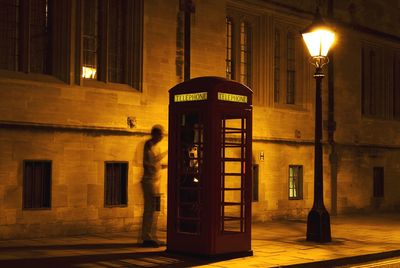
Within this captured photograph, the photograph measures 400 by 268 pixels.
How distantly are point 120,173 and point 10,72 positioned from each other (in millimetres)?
3339

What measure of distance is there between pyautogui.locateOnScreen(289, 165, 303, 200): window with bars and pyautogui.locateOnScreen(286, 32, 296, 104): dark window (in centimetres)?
Answer: 201

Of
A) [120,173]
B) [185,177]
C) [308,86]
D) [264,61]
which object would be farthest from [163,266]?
[308,86]

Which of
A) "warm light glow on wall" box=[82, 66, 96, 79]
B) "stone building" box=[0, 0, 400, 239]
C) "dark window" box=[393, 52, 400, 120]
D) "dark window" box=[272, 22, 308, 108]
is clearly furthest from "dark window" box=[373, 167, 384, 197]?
"warm light glow on wall" box=[82, 66, 96, 79]

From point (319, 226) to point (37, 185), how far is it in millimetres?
5714

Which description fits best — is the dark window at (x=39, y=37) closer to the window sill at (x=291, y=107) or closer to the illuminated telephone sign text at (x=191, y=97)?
the illuminated telephone sign text at (x=191, y=97)

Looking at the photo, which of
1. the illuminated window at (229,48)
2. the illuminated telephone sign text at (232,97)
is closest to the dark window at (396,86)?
the illuminated window at (229,48)

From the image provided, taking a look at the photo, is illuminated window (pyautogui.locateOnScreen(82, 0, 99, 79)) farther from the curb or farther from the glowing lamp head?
the curb

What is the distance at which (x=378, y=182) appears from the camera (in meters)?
22.4

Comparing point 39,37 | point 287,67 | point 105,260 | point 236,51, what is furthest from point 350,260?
point 287,67

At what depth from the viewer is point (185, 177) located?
427 inches

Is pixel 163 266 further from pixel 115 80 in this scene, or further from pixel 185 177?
pixel 115 80

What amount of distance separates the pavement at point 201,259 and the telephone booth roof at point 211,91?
8.46 ft

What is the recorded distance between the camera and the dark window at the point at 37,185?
1295 centimetres

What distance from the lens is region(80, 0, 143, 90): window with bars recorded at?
48.2 ft
